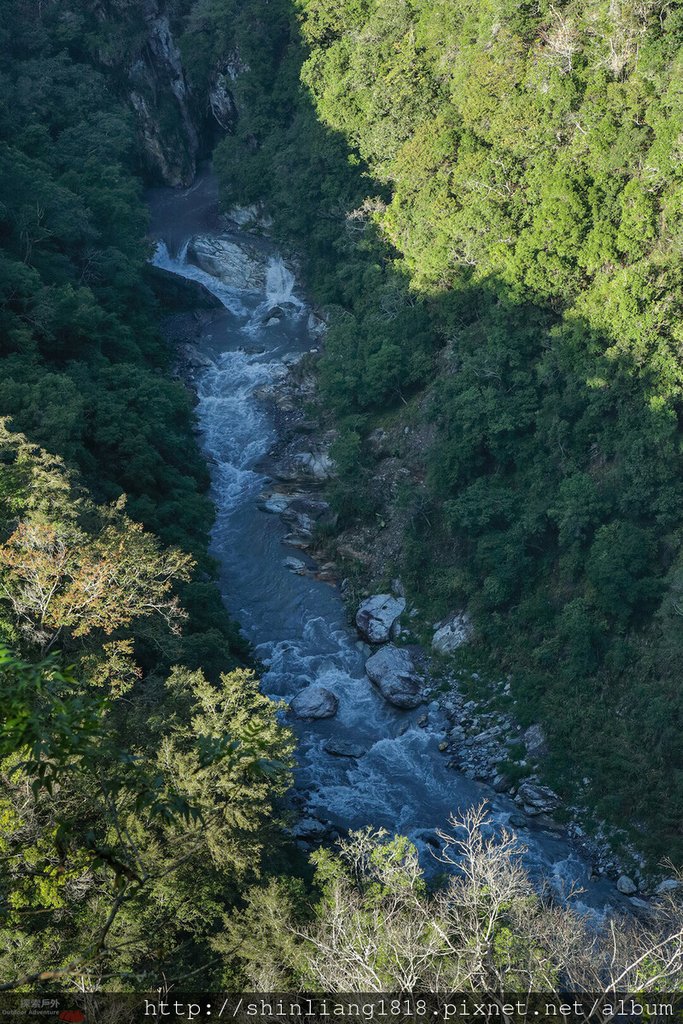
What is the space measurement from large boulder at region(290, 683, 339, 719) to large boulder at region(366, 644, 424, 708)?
154 cm

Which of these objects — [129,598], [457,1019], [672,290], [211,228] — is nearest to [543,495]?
[672,290]

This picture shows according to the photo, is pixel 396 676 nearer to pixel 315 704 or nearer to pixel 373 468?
pixel 315 704

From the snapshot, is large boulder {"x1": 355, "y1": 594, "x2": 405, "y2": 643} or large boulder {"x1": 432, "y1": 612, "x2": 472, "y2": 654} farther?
large boulder {"x1": 355, "y1": 594, "x2": 405, "y2": 643}

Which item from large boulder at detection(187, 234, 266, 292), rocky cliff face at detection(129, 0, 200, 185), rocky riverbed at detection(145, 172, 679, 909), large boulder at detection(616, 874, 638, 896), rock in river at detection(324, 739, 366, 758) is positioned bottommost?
rock in river at detection(324, 739, 366, 758)

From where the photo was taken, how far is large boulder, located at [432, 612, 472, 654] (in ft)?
98.7

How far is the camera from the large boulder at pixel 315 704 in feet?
93.7

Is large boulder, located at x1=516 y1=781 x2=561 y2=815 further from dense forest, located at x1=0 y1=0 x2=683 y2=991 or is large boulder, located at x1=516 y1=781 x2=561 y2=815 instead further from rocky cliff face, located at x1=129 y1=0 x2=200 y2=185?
rocky cliff face, located at x1=129 y1=0 x2=200 y2=185

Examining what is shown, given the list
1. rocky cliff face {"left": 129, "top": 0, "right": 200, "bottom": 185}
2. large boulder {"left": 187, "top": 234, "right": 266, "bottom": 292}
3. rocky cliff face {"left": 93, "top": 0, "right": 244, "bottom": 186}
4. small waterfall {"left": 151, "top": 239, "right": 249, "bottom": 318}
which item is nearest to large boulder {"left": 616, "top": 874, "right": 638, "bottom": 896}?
small waterfall {"left": 151, "top": 239, "right": 249, "bottom": 318}

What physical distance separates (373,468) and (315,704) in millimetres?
10483

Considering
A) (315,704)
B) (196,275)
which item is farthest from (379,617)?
(196,275)

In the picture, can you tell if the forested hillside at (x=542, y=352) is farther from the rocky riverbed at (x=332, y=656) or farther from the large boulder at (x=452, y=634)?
the rocky riverbed at (x=332, y=656)

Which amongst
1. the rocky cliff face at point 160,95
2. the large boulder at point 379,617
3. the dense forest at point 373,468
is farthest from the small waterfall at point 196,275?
the large boulder at point 379,617

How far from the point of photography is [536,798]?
25.4 metres

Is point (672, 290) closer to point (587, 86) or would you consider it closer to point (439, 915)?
point (587, 86)
